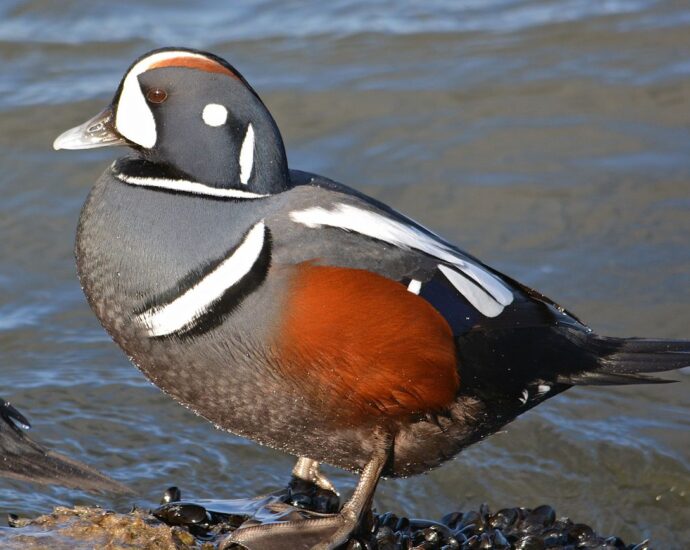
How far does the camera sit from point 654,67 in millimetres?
10852

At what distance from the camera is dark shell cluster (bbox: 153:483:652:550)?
15.9 feet

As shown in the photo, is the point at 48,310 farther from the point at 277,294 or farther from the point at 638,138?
the point at 638,138

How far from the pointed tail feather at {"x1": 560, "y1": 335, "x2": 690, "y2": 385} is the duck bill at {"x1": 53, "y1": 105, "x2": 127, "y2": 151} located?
2171mm

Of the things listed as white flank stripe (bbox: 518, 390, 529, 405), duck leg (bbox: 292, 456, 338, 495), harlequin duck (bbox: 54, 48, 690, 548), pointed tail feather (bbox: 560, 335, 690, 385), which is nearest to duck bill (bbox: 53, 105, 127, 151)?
harlequin duck (bbox: 54, 48, 690, 548)

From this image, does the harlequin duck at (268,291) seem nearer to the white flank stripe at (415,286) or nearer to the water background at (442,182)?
the white flank stripe at (415,286)

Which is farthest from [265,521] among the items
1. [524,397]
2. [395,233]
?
[395,233]

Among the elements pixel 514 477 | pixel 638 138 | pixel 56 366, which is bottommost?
pixel 514 477

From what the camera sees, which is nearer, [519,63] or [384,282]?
[384,282]

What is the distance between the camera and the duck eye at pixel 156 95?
4.53 meters

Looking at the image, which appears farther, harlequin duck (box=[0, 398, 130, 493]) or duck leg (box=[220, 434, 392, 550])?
harlequin duck (box=[0, 398, 130, 493])

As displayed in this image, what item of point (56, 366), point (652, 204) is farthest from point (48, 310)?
point (652, 204)

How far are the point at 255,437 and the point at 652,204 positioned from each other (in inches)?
205

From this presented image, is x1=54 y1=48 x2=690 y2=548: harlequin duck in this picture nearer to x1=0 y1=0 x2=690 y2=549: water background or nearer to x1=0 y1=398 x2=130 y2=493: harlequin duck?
x1=0 y1=398 x2=130 y2=493: harlequin duck

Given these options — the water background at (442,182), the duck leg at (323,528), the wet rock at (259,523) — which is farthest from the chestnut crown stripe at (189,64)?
the water background at (442,182)
